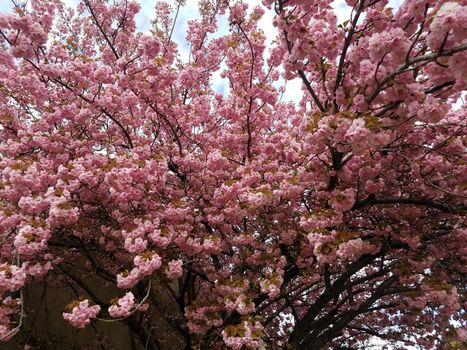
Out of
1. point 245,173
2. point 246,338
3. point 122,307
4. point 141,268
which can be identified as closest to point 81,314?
point 122,307

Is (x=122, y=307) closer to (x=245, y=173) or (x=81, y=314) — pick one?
(x=81, y=314)

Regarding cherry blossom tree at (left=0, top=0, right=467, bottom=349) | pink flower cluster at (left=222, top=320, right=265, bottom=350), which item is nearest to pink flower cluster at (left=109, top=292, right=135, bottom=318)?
cherry blossom tree at (left=0, top=0, right=467, bottom=349)

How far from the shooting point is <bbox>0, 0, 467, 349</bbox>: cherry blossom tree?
12.2 ft

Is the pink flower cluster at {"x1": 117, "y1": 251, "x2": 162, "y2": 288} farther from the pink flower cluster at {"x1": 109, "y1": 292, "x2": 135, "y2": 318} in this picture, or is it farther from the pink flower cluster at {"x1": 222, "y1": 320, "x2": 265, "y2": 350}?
the pink flower cluster at {"x1": 222, "y1": 320, "x2": 265, "y2": 350}

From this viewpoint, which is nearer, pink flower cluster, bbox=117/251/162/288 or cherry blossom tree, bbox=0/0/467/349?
cherry blossom tree, bbox=0/0/467/349

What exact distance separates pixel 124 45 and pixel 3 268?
5536mm

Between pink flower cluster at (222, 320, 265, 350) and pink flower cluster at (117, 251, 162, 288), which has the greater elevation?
pink flower cluster at (117, 251, 162, 288)

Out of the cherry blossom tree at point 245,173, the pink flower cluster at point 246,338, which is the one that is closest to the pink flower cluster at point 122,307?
the cherry blossom tree at point 245,173

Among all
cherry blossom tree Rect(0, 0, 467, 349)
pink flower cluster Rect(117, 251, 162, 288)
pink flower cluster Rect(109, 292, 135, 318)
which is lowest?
pink flower cluster Rect(109, 292, 135, 318)

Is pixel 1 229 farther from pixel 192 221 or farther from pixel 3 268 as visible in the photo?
pixel 192 221

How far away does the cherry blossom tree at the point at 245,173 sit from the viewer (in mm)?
3732

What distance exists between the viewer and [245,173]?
557 cm

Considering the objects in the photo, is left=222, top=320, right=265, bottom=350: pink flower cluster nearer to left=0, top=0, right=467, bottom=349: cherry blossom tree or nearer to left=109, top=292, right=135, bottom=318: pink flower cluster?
left=0, top=0, right=467, bottom=349: cherry blossom tree

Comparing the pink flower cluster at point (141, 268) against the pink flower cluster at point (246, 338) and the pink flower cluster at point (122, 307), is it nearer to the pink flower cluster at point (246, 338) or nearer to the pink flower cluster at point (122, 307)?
the pink flower cluster at point (122, 307)
